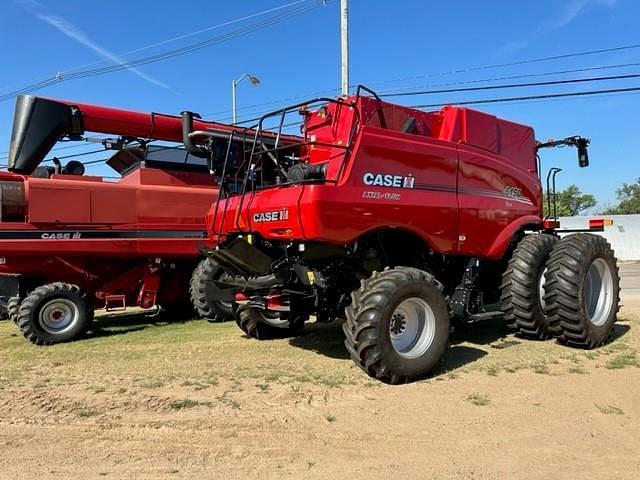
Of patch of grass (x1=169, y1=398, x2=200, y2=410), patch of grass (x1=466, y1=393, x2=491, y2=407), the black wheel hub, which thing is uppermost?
the black wheel hub

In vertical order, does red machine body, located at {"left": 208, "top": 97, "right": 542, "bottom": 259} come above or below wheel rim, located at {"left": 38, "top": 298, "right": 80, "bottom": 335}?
above

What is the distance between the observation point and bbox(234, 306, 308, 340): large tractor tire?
315 inches

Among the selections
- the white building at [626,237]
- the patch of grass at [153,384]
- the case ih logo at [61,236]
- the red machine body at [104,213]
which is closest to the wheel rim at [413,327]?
the patch of grass at [153,384]

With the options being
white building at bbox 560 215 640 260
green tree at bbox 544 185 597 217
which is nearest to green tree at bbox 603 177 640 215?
green tree at bbox 544 185 597 217

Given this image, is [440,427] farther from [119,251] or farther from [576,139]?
[119,251]

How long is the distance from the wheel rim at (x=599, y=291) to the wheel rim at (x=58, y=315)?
25.0ft

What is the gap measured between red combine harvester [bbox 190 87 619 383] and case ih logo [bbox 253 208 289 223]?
0.6 inches

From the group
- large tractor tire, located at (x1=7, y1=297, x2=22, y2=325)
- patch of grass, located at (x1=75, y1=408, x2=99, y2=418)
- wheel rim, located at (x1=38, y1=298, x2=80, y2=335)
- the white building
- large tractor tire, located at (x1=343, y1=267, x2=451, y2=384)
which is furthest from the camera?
the white building

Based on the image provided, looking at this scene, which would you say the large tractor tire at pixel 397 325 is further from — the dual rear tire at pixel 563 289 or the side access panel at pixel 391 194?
the dual rear tire at pixel 563 289

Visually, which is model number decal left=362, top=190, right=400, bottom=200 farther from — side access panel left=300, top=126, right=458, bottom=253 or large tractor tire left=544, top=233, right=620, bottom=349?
large tractor tire left=544, top=233, right=620, bottom=349

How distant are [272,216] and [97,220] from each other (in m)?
5.13

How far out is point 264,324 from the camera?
820 cm

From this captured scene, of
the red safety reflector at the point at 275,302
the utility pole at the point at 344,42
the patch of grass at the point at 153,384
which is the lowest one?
the patch of grass at the point at 153,384

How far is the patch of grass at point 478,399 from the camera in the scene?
5164 millimetres
